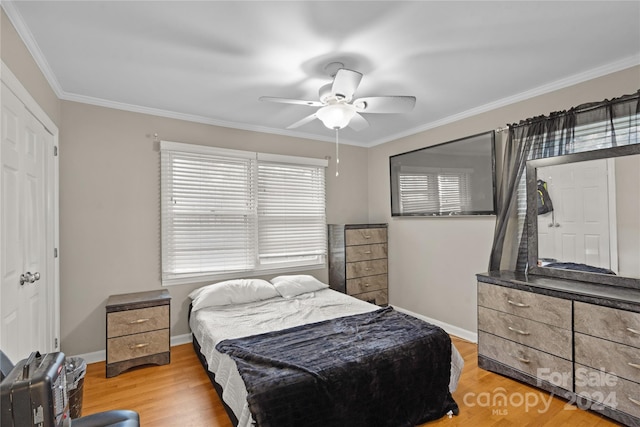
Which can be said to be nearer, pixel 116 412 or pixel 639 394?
pixel 116 412

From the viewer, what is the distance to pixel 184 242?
3.46 meters

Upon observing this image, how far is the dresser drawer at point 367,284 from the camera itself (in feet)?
13.7

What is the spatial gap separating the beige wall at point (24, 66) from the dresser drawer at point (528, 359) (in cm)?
395

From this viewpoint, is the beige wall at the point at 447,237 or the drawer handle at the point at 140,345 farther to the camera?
the drawer handle at the point at 140,345

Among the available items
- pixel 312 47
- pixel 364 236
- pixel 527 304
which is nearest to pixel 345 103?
pixel 312 47

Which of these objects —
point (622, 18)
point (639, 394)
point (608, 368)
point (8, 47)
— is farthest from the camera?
point (608, 368)

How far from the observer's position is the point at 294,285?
3.61 meters

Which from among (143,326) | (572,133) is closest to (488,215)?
(572,133)

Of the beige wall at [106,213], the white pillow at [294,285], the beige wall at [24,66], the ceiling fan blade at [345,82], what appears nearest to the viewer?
the beige wall at [24,66]

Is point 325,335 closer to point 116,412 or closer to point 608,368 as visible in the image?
point 116,412

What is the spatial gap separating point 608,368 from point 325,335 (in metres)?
1.93

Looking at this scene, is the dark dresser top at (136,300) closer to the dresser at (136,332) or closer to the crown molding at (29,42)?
the dresser at (136,332)

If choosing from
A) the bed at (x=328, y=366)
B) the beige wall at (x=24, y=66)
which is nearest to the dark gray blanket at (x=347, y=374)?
the bed at (x=328, y=366)

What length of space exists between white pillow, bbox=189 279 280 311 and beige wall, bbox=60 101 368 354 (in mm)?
378
